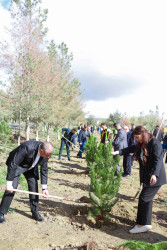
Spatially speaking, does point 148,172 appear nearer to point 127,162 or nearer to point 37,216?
point 37,216

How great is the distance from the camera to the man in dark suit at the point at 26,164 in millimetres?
3177

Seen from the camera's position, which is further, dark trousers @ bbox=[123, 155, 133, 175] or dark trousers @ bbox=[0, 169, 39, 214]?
dark trousers @ bbox=[123, 155, 133, 175]

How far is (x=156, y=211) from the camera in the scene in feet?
14.2

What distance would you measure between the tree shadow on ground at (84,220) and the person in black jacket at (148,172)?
0.14m

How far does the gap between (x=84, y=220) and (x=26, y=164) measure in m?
1.50

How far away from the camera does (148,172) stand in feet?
10.7

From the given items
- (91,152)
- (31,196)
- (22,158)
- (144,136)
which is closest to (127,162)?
(91,152)

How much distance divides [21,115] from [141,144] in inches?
378

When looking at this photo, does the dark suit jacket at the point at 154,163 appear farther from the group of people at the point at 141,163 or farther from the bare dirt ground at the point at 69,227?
the bare dirt ground at the point at 69,227

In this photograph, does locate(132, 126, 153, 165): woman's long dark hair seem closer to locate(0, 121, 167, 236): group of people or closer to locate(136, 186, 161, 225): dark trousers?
locate(0, 121, 167, 236): group of people

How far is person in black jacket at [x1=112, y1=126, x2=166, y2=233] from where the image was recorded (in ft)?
10.3

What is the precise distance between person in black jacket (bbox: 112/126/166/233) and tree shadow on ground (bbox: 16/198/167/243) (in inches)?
5.7

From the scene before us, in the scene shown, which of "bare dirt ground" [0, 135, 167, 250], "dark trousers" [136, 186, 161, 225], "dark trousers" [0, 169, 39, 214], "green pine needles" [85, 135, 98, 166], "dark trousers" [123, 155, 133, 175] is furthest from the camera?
"dark trousers" [123, 155, 133, 175]

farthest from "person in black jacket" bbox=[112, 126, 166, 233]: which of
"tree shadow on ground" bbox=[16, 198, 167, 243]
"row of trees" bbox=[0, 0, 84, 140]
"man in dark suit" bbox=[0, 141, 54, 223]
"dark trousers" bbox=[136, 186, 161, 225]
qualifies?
"row of trees" bbox=[0, 0, 84, 140]
